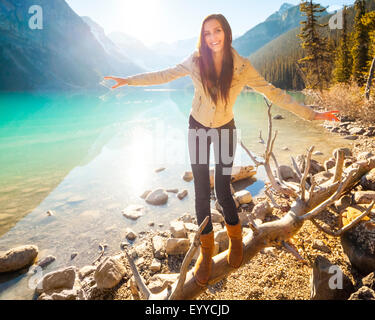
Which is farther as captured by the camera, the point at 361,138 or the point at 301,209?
the point at 361,138

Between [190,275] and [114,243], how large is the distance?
9.83 ft

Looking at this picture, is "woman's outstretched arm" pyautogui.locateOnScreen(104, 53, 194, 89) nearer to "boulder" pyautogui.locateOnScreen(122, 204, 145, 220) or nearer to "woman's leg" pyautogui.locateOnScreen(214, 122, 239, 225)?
"woman's leg" pyautogui.locateOnScreen(214, 122, 239, 225)

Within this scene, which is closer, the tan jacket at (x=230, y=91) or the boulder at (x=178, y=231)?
the tan jacket at (x=230, y=91)

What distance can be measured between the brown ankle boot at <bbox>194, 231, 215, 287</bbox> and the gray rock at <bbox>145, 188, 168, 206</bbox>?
4.22m

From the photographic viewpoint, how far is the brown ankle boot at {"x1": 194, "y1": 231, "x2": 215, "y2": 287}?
215cm

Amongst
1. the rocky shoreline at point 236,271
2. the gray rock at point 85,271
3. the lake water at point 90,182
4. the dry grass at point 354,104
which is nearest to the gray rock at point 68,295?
the rocky shoreline at point 236,271

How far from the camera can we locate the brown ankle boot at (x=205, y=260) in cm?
215

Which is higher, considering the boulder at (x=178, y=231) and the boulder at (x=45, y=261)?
the boulder at (x=178, y=231)

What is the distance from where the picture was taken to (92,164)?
10.4 meters

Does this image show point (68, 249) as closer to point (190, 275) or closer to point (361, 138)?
point (190, 275)

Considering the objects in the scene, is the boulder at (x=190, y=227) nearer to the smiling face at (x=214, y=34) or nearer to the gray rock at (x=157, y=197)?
the gray rock at (x=157, y=197)

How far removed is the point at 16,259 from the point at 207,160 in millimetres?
4530
